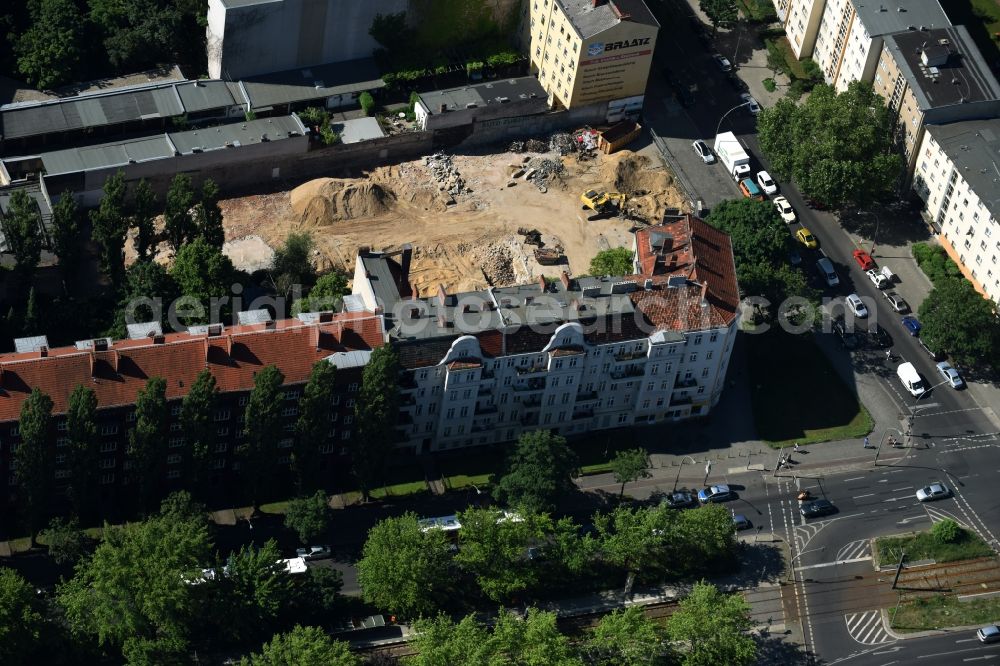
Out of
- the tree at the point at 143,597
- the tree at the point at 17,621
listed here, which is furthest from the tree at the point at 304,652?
the tree at the point at 17,621

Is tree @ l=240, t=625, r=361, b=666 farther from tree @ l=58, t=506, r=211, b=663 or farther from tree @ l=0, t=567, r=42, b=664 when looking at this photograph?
tree @ l=0, t=567, r=42, b=664

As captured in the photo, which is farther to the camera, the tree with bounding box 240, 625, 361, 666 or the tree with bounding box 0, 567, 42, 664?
the tree with bounding box 240, 625, 361, 666

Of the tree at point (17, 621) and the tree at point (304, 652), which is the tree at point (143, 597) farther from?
the tree at point (304, 652)

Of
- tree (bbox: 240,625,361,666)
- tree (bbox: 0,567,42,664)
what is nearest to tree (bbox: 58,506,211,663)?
tree (bbox: 0,567,42,664)

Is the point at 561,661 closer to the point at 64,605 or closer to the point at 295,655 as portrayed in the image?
the point at 295,655

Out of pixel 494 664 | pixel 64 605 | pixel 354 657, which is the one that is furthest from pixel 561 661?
pixel 64 605

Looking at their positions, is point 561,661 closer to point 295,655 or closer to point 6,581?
point 295,655

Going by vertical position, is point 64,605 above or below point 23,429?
below
